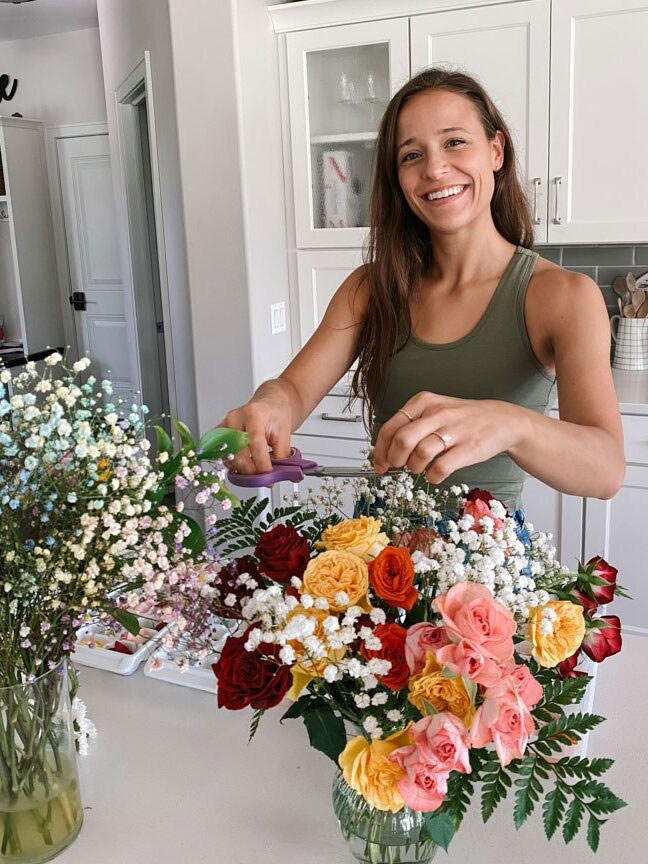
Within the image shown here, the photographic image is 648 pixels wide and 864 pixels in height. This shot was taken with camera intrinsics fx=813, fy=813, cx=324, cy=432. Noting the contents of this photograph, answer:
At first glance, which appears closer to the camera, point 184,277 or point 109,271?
point 184,277

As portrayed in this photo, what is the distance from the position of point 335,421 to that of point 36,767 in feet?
6.75

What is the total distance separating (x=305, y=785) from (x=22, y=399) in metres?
0.55

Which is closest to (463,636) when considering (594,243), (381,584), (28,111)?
(381,584)

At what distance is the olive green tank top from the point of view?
1.36 meters

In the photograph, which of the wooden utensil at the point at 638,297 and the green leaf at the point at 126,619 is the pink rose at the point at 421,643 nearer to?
the green leaf at the point at 126,619

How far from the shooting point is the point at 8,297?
5.57 meters

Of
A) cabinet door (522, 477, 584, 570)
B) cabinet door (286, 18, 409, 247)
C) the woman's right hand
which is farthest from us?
cabinet door (286, 18, 409, 247)

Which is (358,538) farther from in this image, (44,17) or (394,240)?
(44,17)

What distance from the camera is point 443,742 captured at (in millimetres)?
591

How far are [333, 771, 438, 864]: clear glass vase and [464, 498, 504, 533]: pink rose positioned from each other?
0.86 feet

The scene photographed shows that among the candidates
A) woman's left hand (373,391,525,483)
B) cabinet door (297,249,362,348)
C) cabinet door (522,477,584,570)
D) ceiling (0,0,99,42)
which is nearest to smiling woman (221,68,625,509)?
woman's left hand (373,391,525,483)

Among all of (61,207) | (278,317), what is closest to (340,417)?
(278,317)

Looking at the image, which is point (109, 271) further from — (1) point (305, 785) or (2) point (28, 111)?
(1) point (305, 785)

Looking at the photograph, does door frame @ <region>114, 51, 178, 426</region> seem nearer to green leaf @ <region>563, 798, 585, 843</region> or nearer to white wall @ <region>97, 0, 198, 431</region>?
white wall @ <region>97, 0, 198, 431</region>
